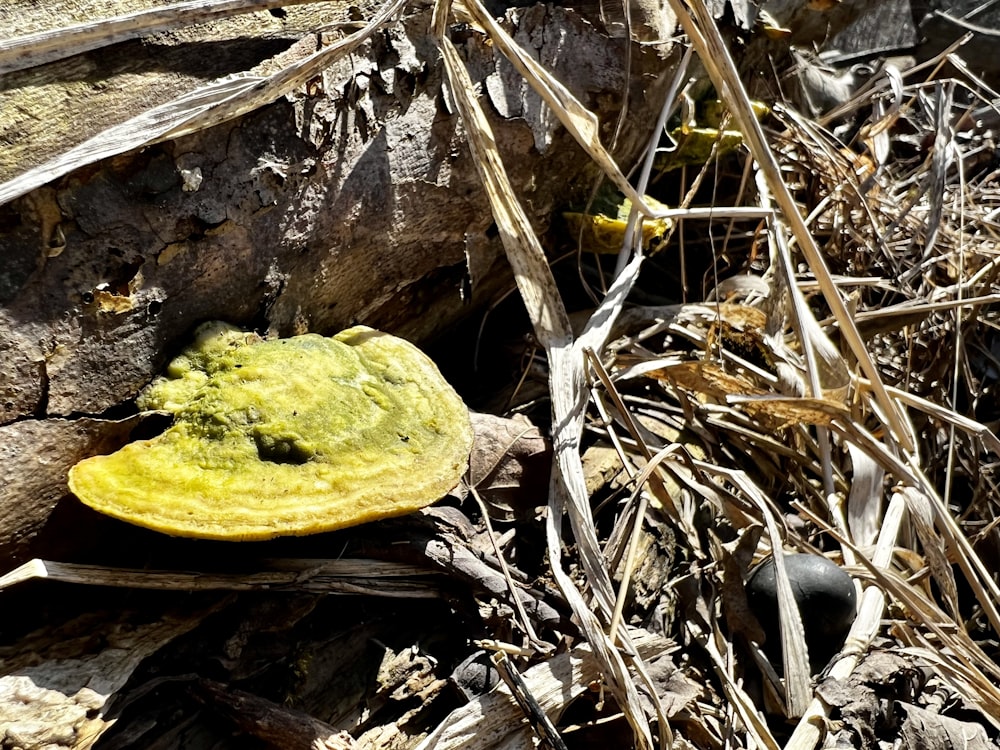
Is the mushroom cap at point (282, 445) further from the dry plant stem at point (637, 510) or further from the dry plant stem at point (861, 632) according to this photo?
the dry plant stem at point (861, 632)

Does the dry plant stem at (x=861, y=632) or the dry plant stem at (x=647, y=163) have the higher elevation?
the dry plant stem at (x=647, y=163)

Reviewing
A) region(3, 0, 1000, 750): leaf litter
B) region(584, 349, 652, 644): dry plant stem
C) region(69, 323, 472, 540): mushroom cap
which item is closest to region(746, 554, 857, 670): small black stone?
region(3, 0, 1000, 750): leaf litter

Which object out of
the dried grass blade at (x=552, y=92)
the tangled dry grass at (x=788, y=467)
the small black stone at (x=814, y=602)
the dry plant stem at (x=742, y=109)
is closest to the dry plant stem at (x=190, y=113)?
the dried grass blade at (x=552, y=92)

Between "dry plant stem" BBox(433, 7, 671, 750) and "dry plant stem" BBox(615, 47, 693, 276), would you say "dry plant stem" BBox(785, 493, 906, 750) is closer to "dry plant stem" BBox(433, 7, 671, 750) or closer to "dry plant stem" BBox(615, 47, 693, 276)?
"dry plant stem" BBox(433, 7, 671, 750)

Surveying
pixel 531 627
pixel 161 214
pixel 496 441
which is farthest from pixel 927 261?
pixel 161 214

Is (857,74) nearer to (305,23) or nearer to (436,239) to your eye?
(436,239)

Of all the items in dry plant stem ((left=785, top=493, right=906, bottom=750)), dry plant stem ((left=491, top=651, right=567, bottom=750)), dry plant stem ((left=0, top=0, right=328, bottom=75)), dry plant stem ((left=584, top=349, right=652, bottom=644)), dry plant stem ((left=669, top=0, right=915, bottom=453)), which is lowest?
dry plant stem ((left=785, top=493, right=906, bottom=750))

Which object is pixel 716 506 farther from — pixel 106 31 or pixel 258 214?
pixel 106 31
